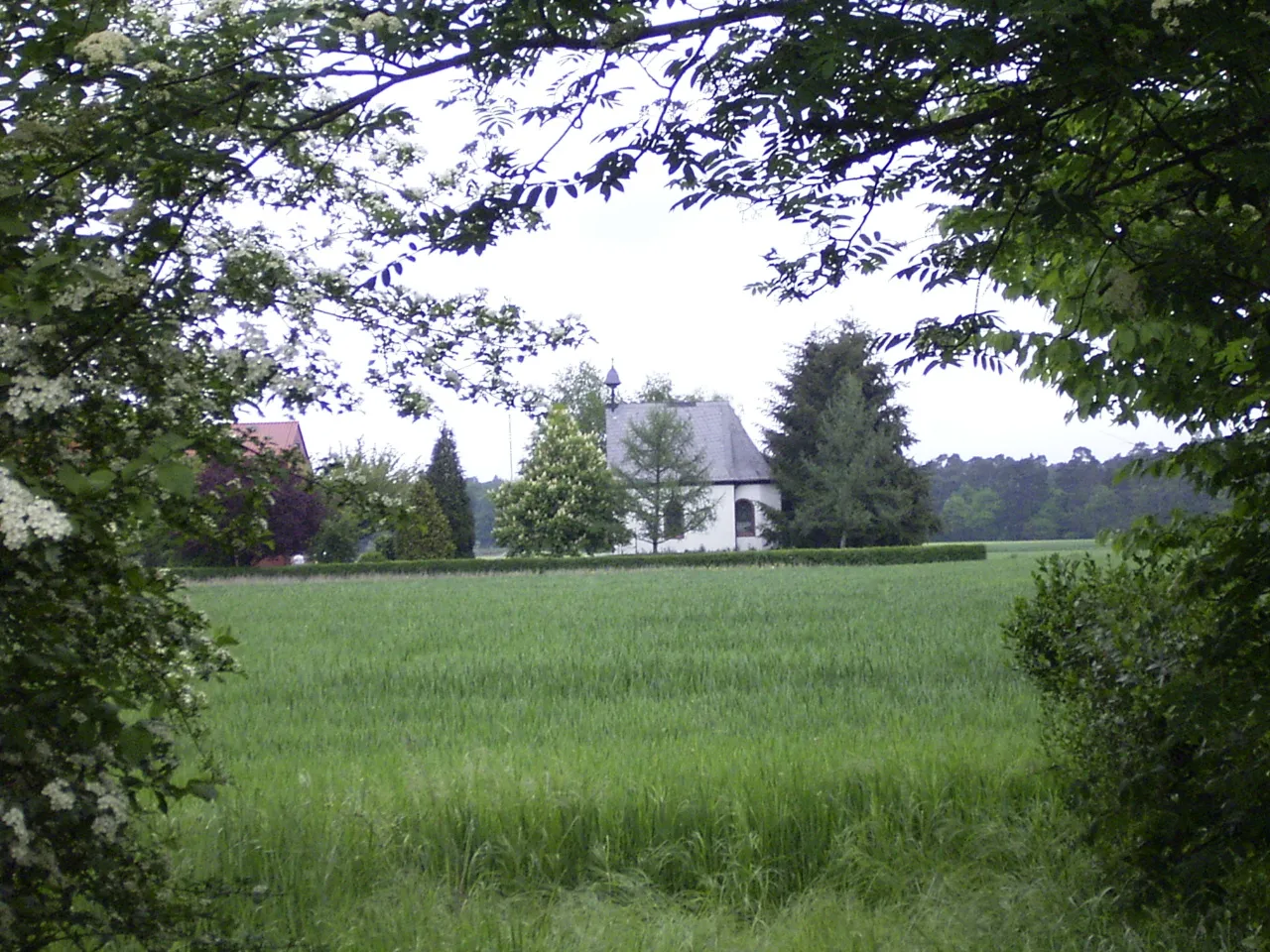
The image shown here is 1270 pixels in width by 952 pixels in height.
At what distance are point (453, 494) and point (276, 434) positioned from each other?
42.2m

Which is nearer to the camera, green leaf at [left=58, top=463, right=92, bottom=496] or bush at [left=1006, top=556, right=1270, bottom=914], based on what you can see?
green leaf at [left=58, top=463, right=92, bottom=496]

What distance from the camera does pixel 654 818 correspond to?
16.9 ft

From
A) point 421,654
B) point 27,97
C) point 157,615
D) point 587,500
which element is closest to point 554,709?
point 421,654

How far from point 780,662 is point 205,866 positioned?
6410mm

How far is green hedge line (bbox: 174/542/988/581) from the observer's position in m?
33.7

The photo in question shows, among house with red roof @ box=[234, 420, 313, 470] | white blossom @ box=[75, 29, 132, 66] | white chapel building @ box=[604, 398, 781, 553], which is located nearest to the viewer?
white blossom @ box=[75, 29, 132, 66]

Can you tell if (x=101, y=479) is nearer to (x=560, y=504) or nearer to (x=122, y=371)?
(x=122, y=371)

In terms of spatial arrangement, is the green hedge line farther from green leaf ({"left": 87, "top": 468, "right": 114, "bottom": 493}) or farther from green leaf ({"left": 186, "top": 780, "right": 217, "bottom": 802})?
green leaf ({"left": 87, "top": 468, "right": 114, "bottom": 493})

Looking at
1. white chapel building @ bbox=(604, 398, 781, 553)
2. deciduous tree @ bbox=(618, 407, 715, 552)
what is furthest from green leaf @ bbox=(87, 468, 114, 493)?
white chapel building @ bbox=(604, 398, 781, 553)

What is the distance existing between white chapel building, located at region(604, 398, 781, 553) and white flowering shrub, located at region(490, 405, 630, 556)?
4.10m

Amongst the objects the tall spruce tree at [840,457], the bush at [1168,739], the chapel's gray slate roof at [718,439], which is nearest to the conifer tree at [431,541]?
the chapel's gray slate roof at [718,439]

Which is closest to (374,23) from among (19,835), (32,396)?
(32,396)

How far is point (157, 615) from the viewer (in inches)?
106

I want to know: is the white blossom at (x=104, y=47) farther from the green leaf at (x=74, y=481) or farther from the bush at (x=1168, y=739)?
the bush at (x=1168, y=739)
